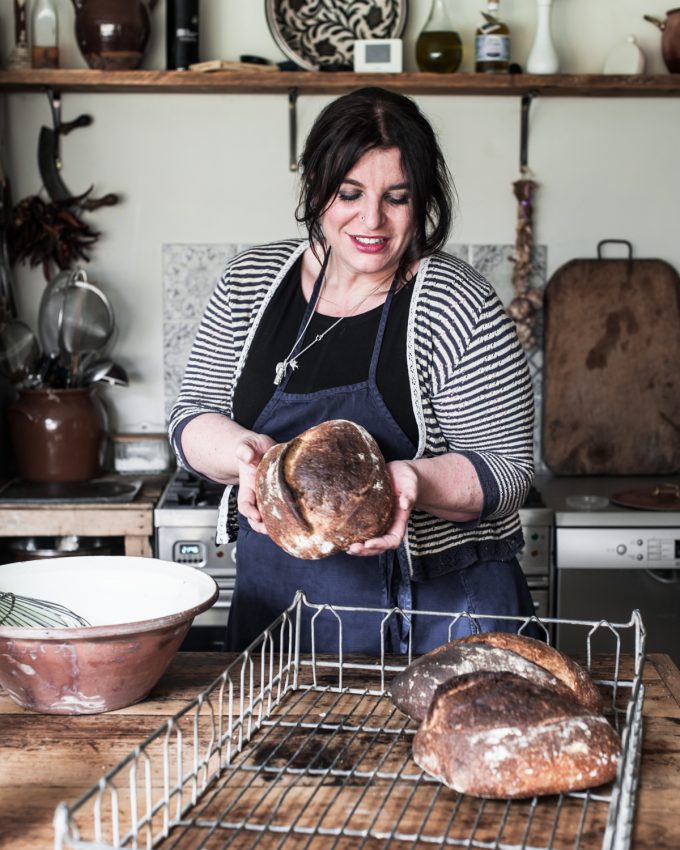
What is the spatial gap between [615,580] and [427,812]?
5.87 feet

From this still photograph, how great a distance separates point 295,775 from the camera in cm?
109

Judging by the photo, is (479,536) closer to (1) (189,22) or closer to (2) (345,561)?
(2) (345,561)

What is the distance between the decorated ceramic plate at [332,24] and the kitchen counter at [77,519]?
52.9 inches

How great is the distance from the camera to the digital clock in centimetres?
294

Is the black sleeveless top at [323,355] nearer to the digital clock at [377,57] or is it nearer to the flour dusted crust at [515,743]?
the flour dusted crust at [515,743]

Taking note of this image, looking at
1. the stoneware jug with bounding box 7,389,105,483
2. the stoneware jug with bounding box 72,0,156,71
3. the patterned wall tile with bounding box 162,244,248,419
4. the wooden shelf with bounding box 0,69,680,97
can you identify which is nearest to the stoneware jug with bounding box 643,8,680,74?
the wooden shelf with bounding box 0,69,680,97

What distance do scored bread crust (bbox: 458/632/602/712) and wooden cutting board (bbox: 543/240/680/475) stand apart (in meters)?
1.99

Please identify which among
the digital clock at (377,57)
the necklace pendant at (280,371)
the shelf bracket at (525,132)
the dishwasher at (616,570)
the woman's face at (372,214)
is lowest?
the dishwasher at (616,570)

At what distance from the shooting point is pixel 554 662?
1216 millimetres

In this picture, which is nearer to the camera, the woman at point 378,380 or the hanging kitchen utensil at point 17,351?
the woman at point 378,380

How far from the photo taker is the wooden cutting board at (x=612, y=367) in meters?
3.14

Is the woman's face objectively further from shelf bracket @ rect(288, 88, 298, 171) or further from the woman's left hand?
shelf bracket @ rect(288, 88, 298, 171)

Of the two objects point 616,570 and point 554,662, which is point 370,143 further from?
point 616,570

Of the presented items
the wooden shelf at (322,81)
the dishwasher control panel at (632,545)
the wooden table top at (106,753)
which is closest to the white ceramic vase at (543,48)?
the wooden shelf at (322,81)
